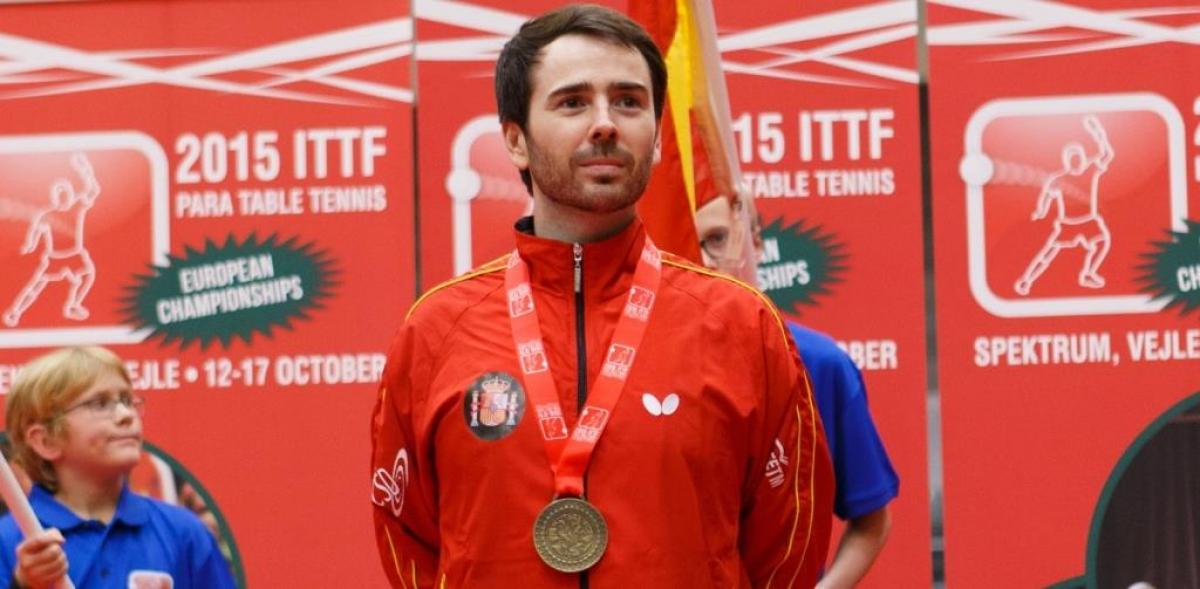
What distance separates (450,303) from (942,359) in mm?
2738

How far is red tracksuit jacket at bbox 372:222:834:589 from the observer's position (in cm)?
200

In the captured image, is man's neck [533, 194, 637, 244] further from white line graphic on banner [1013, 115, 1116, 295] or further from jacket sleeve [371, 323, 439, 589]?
white line graphic on banner [1013, 115, 1116, 295]

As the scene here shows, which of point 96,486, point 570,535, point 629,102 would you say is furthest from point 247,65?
point 570,535

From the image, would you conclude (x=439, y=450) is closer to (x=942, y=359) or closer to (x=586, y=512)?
(x=586, y=512)

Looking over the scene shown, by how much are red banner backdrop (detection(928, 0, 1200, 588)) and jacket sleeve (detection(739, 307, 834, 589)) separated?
2563 millimetres

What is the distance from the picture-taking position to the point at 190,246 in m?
4.84

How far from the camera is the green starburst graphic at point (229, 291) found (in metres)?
4.82

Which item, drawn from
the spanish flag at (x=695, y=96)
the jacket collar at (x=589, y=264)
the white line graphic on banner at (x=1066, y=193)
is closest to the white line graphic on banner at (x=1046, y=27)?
the white line graphic on banner at (x=1066, y=193)

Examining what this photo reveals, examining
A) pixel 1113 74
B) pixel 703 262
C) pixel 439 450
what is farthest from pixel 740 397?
pixel 1113 74

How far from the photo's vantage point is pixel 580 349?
6.85ft

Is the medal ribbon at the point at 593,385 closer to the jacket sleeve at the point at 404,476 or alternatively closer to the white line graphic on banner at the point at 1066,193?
the jacket sleeve at the point at 404,476

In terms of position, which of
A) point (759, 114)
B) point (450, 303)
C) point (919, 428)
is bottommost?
point (919, 428)

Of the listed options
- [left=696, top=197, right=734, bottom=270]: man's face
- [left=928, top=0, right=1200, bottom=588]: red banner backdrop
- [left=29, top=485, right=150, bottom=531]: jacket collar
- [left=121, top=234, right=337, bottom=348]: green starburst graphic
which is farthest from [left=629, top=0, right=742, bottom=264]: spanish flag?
[left=121, top=234, right=337, bottom=348]: green starburst graphic

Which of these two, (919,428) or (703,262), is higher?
(703,262)
